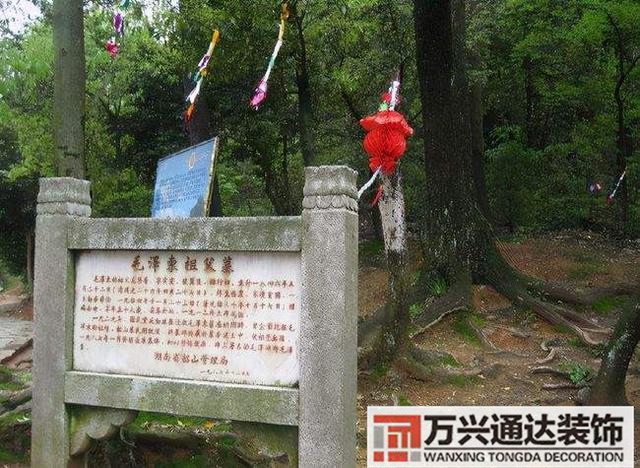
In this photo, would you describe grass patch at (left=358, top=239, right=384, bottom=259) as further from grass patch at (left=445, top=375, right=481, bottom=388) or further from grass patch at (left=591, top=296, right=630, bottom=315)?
grass patch at (left=445, top=375, right=481, bottom=388)

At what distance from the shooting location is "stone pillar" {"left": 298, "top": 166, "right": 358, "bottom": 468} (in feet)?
13.9

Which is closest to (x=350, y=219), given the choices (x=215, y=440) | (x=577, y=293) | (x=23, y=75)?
(x=215, y=440)

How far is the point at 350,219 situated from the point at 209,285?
111cm

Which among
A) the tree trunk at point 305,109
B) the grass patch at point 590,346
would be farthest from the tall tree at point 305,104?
the grass patch at point 590,346

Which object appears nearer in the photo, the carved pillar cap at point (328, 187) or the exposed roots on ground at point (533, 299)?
the carved pillar cap at point (328, 187)

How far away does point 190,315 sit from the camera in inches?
182

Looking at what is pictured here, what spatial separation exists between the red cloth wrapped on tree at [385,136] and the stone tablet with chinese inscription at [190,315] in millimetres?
2813

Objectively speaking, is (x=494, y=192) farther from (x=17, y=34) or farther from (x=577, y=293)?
(x=17, y=34)

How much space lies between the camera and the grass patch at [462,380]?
791cm

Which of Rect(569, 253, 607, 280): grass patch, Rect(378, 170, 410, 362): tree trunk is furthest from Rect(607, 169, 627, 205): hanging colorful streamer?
Rect(378, 170, 410, 362): tree trunk

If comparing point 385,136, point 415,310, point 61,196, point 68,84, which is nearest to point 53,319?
point 61,196

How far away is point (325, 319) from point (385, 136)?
121 inches

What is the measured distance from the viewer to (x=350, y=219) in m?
4.36
